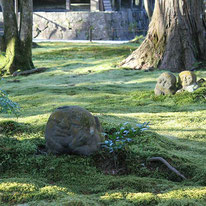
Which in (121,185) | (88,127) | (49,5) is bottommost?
(121,185)

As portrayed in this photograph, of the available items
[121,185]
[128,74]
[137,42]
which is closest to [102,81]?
[128,74]

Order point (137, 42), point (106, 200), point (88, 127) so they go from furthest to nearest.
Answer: point (137, 42)
point (88, 127)
point (106, 200)

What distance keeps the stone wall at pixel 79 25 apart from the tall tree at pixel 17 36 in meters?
13.1

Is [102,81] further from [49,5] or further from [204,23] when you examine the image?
[49,5]

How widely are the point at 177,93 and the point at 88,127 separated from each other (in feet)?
14.1

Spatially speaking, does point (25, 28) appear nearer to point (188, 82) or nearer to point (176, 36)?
point (176, 36)

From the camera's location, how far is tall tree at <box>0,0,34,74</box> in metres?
12.1

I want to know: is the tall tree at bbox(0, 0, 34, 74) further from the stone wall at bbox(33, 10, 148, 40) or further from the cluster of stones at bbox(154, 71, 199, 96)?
the stone wall at bbox(33, 10, 148, 40)

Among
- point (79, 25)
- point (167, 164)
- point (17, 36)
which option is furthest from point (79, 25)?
point (167, 164)

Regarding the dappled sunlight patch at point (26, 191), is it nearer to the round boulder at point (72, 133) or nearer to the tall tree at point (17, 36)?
the round boulder at point (72, 133)

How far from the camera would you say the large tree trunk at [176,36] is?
11.4 meters

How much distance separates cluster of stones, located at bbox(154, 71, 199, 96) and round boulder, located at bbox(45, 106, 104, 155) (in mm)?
4108

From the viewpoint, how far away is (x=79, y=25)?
86.0 ft

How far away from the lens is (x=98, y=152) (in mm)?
4195
